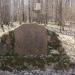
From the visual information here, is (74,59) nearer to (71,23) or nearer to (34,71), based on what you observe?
(34,71)

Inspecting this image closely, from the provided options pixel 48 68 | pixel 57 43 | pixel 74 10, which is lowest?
pixel 48 68

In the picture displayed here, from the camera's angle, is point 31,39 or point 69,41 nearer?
point 31,39

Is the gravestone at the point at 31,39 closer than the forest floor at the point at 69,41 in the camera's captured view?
Yes

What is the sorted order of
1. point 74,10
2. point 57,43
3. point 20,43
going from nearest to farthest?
point 20,43, point 57,43, point 74,10

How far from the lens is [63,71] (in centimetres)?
653

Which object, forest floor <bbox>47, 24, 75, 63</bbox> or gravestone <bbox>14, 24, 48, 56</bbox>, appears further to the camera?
forest floor <bbox>47, 24, 75, 63</bbox>

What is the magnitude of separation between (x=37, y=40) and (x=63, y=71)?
5.40ft

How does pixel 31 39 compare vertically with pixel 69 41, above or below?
above

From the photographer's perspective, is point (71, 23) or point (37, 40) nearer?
point (37, 40)

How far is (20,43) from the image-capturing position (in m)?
7.51

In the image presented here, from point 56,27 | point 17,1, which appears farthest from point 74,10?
point 17,1

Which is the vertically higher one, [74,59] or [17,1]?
[17,1]

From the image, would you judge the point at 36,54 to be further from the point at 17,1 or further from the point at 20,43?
the point at 17,1

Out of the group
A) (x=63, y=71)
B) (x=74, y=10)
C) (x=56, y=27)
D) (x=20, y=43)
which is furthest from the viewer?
(x=74, y=10)
